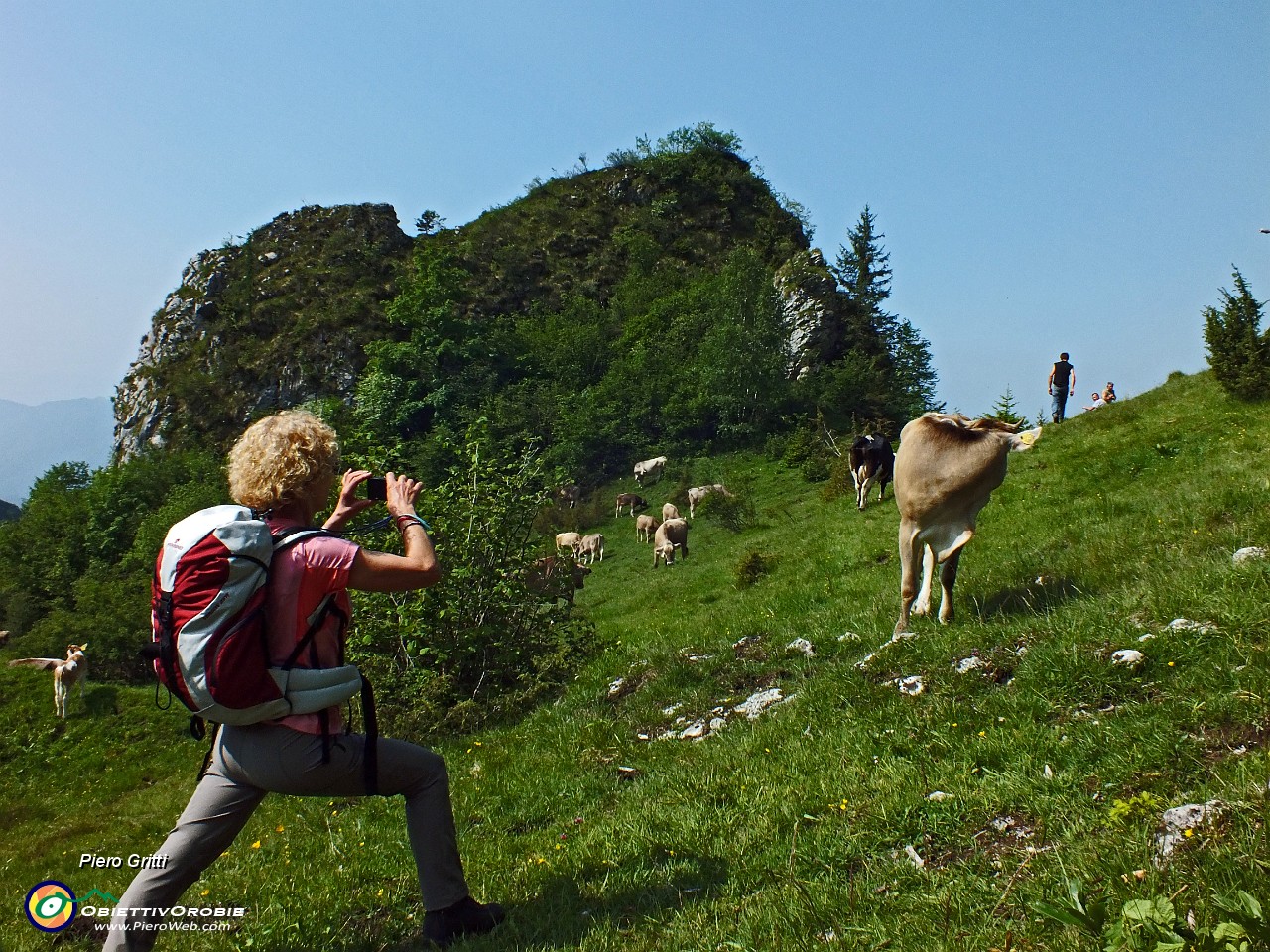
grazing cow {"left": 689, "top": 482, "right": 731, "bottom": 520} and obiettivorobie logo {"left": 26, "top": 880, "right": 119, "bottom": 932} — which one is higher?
grazing cow {"left": 689, "top": 482, "right": 731, "bottom": 520}

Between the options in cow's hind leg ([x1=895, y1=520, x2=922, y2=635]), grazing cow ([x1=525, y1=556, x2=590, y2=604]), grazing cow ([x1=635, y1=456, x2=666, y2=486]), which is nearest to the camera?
cow's hind leg ([x1=895, y1=520, x2=922, y2=635])

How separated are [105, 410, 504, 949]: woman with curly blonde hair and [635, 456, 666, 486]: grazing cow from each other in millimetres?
50620

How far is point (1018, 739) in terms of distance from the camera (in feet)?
16.4

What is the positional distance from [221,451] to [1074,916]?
3083 inches

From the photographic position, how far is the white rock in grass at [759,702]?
24.6 feet

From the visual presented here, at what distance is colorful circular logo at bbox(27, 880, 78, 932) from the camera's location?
4.94 metres

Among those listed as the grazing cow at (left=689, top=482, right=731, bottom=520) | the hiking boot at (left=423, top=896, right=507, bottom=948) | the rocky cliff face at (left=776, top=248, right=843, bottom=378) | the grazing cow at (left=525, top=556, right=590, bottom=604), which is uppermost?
the rocky cliff face at (left=776, top=248, right=843, bottom=378)

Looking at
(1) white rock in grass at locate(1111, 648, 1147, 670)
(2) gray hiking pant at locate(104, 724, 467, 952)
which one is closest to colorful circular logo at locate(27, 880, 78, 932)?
(2) gray hiking pant at locate(104, 724, 467, 952)

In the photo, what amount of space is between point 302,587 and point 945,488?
6268mm

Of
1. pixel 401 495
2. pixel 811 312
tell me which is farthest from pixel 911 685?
pixel 811 312

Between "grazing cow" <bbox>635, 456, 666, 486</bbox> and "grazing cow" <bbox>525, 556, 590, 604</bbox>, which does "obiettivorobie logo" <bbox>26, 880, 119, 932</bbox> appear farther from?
"grazing cow" <bbox>635, 456, 666, 486</bbox>

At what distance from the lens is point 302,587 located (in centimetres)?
369

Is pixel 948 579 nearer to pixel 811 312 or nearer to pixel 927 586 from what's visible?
pixel 927 586

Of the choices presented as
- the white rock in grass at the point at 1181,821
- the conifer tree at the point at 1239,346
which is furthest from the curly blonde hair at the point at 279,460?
the conifer tree at the point at 1239,346
